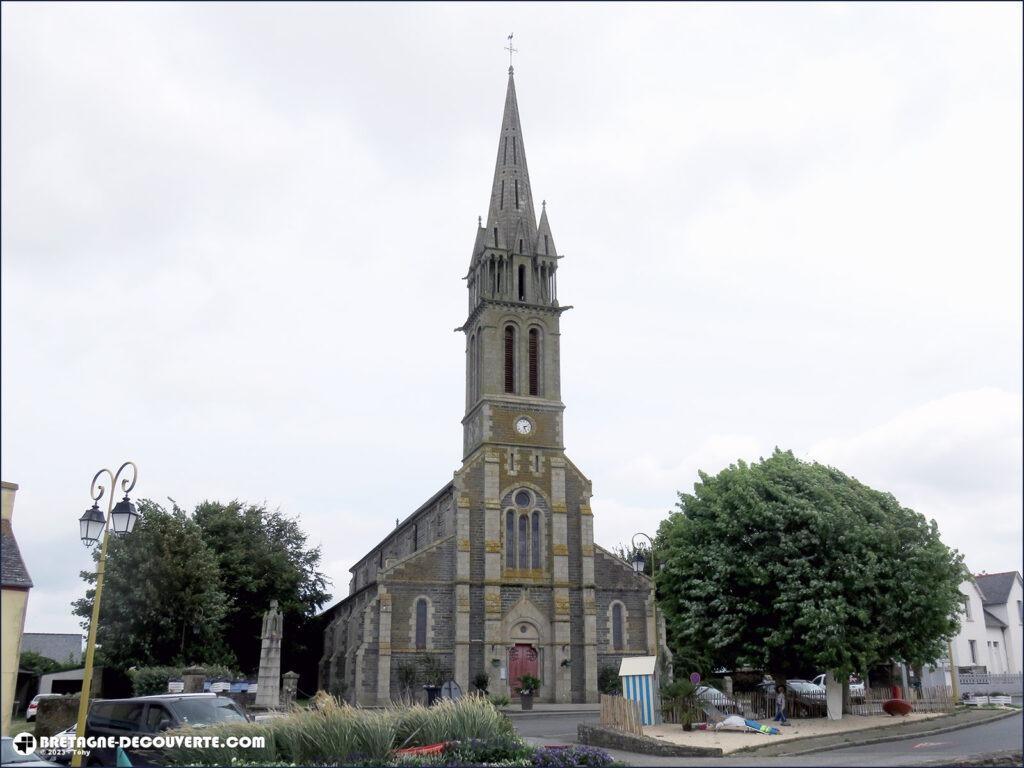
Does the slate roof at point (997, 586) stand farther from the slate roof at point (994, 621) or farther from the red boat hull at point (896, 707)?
the red boat hull at point (896, 707)

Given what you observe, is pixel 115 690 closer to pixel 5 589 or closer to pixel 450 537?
pixel 450 537

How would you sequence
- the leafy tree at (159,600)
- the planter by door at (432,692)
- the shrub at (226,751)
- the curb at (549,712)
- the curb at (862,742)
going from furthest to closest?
the leafy tree at (159,600) → the planter by door at (432,692) → the curb at (549,712) → the curb at (862,742) → the shrub at (226,751)

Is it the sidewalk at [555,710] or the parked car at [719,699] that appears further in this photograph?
the sidewalk at [555,710]

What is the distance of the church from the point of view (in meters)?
41.8

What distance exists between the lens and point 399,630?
4166 centimetres

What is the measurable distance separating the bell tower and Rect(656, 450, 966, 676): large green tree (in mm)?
17946

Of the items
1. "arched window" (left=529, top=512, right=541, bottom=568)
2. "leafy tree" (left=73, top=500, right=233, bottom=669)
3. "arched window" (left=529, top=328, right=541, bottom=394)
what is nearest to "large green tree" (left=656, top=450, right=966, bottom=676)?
"arched window" (left=529, top=512, right=541, bottom=568)

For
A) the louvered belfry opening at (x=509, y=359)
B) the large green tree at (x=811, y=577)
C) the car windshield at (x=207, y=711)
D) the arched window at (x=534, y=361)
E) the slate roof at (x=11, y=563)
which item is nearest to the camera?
the slate roof at (x=11, y=563)

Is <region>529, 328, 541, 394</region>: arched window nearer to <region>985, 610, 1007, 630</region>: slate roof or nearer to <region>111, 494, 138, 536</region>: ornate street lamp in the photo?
<region>985, 610, 1007, 630</region>: slate roof

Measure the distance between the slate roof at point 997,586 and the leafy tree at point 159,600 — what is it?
147ft

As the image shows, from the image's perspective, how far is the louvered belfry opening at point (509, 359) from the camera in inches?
1905

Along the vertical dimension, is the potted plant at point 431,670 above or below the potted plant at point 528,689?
above

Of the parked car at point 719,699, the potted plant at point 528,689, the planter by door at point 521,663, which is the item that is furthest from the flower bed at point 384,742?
the planter by door at point 521,663

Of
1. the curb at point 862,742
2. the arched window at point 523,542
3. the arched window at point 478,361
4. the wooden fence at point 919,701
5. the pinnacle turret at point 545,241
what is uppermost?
the pinnacle turret at point 545,241
